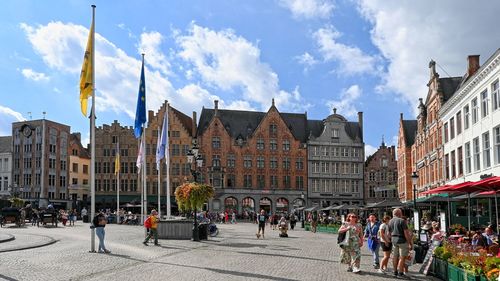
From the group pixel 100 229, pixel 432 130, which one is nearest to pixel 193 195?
pixel 100 229

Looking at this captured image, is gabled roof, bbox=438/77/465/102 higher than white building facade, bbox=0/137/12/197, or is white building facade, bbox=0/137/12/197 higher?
gabled roof, bbox=438/77/465/102

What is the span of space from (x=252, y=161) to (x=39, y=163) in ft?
101

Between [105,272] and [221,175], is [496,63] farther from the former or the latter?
[221,175]

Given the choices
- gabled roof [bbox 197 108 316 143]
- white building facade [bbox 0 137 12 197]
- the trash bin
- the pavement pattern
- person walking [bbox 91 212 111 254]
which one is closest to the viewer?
the pavement pattern

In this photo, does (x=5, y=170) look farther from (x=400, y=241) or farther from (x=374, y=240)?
(x=400, y=241)

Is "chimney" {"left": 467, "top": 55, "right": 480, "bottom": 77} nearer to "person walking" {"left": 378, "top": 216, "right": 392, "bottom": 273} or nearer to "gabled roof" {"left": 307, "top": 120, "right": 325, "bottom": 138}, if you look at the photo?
"person walking" {"left": 378, "top": 216, "right": 392, "bottom": 273}

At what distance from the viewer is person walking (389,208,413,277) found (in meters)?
14.9

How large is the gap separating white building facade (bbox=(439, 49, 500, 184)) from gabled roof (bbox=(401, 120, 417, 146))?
23863 mm

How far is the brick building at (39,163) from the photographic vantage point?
260ft

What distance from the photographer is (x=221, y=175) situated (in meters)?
77.6

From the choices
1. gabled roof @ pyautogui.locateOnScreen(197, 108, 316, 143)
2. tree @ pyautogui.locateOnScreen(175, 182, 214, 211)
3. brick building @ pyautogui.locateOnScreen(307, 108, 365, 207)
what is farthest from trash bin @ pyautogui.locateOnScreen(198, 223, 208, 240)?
brick building @ pyautogui.locateOnScreen(307, 108, 365, 207)

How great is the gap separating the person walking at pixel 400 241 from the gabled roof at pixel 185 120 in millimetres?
66404

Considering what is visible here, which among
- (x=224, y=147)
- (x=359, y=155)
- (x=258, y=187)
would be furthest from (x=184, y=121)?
(x=359, y=155)

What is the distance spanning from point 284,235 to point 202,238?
7443 millimetres
